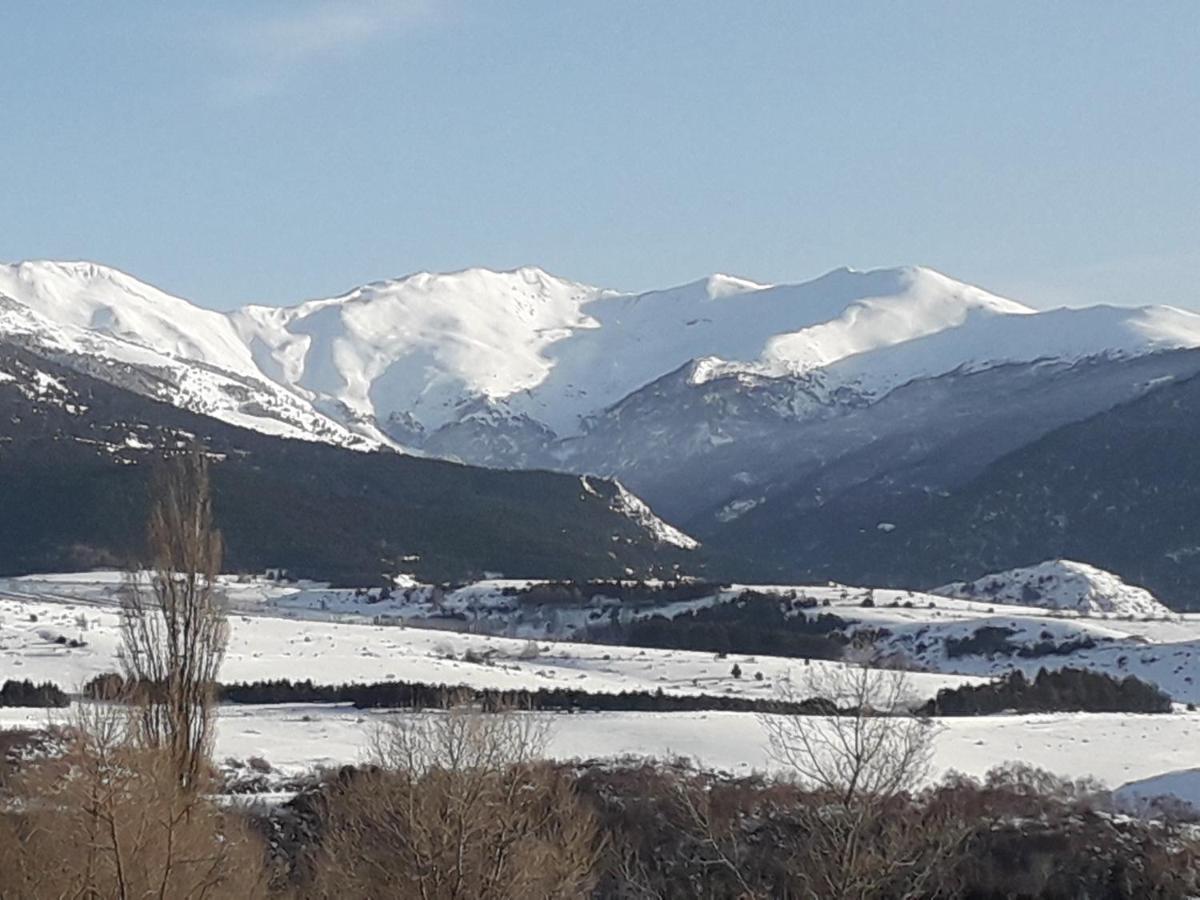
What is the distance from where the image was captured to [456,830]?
3238 cm

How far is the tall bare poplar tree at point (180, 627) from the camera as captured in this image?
3922 cm

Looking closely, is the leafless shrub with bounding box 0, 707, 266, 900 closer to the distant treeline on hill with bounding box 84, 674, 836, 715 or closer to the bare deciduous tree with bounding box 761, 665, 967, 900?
the bare deciduous tree with bounding box 761, 665, 967, 900

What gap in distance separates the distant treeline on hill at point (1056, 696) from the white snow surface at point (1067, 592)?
64.3 m

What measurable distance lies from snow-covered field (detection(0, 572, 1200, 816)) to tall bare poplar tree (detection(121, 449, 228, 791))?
2803mm

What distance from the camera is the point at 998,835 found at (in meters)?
49.1

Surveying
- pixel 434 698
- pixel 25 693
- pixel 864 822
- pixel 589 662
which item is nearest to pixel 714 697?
pixel 434 698

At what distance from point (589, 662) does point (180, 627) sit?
57.4 metres

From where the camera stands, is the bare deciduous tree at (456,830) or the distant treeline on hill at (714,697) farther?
the distant treeline on hill at (714,697)

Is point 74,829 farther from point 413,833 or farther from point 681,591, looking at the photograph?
point 681,591

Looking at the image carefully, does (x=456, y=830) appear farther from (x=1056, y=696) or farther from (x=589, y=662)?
(x=589, y=662)

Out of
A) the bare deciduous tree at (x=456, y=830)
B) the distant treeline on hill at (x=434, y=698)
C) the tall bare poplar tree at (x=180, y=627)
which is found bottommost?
the bare deciduous tree at (x=456, y=830)

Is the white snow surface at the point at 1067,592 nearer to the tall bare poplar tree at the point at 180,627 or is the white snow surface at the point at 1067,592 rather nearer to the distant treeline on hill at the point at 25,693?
the distant treeline on hill at the point at 25,693

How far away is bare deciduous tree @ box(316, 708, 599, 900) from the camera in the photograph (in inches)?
1276

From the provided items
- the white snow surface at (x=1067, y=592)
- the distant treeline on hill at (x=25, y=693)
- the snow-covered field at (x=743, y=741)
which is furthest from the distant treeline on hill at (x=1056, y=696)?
the white snow surface at (x=1067, y=592)
